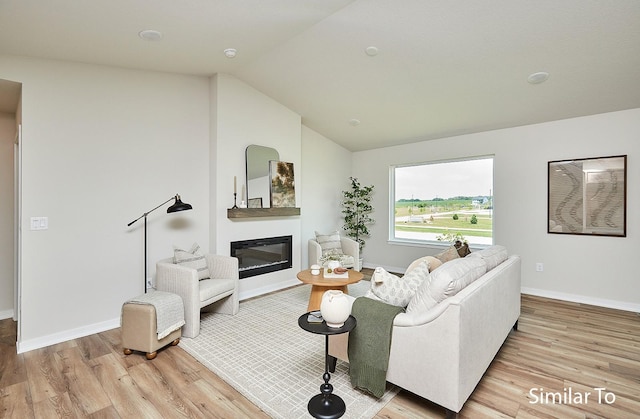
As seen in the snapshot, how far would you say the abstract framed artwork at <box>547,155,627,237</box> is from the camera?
147 inches

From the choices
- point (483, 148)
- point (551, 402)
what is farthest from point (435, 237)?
point (551, 402)

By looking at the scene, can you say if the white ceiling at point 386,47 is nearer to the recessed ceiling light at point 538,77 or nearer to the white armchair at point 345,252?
the recessed ceiling light at point 538,77

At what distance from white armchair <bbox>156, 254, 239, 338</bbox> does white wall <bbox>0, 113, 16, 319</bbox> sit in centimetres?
188

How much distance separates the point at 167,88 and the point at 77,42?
3.61 ft

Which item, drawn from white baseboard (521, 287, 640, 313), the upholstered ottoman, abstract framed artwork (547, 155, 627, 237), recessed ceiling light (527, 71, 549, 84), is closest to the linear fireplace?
the upholstered ottoman

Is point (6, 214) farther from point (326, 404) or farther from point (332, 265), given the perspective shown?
point (326, 404)

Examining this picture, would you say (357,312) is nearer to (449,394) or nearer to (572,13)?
(449,394)

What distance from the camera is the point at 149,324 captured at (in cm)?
257

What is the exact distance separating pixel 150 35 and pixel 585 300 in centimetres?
582

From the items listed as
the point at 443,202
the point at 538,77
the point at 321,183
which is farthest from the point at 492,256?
the point at 321,183

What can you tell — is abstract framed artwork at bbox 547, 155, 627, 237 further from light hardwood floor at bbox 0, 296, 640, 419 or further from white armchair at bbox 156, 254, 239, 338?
white armchair at bbox 156, 254, 239, 338

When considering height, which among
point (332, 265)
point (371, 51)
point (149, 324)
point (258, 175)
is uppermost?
point (371, 51)

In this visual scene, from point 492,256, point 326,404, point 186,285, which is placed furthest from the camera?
point 186,285

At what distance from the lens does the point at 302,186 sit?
5.48 meters
